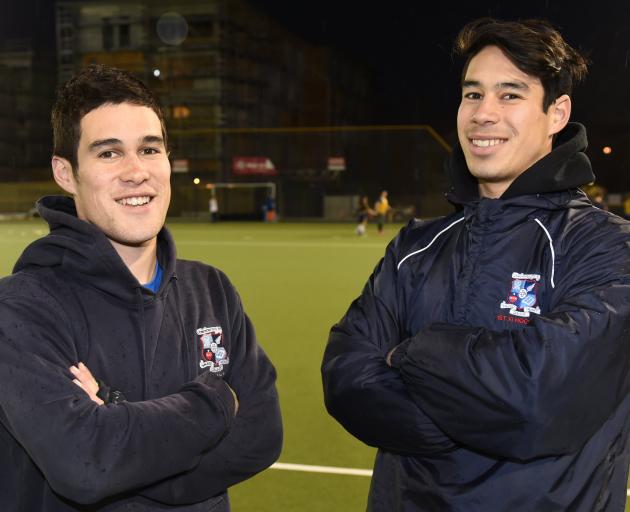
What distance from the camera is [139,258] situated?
6.62ft

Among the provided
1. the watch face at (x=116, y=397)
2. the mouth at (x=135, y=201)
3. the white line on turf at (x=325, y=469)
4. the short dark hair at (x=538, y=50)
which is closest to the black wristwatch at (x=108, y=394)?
the watch face at (x=116, y=397)

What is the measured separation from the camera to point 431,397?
177 centimetres

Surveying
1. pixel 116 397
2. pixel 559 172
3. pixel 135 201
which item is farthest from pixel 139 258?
pixel 559 172

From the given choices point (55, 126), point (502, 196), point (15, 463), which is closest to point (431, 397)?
point (502, 196)

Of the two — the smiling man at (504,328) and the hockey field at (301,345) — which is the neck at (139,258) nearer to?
the smiling man at (504,328)

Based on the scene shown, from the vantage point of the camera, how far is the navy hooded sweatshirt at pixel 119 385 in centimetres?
163

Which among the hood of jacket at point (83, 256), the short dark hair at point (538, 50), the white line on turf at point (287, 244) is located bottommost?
the white line on turf at point (287, 244)

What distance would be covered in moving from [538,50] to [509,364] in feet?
2.85

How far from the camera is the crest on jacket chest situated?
187 centimetres

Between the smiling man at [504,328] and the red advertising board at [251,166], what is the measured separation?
3373cm

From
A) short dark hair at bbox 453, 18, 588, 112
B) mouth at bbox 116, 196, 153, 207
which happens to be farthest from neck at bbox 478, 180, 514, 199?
mouth at bbox 116, 196, 153, 207

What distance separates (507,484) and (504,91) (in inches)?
41.5

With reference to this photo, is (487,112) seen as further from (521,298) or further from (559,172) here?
(521,298)

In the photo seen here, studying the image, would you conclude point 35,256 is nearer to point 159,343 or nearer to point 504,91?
point 159,343
